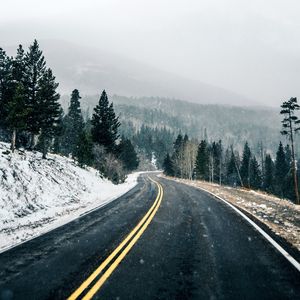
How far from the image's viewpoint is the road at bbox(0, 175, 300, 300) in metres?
5.78

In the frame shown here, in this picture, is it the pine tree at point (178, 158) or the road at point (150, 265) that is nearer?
the road at point (150, 265)

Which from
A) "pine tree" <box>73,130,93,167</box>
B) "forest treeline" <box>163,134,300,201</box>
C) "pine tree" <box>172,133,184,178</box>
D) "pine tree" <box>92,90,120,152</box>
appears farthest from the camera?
"pine tree" <box>172,133,184,178</box>

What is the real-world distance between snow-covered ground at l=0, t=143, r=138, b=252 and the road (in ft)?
4.37

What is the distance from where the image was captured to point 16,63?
116ft

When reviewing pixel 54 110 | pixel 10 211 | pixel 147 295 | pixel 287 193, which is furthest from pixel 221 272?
pixel 287 193

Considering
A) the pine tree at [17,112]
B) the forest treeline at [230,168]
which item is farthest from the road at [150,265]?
the forest treeline at [230,168]

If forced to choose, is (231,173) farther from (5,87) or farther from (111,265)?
(111,265)

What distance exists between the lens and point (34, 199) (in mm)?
17312

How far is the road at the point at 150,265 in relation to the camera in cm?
578

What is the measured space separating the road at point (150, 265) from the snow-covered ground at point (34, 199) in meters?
1.33

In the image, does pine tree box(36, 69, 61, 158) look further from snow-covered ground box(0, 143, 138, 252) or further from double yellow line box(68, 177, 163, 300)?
double yellow line box(68, 177, 163, 300)

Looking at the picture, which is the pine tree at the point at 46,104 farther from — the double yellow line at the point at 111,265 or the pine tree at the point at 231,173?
the pine tree at the point at 231,173

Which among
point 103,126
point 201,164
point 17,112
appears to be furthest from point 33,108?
point 201,164

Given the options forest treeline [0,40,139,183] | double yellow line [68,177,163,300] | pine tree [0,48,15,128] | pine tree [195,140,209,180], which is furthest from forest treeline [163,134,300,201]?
double yellow line [68,177,163,300]
